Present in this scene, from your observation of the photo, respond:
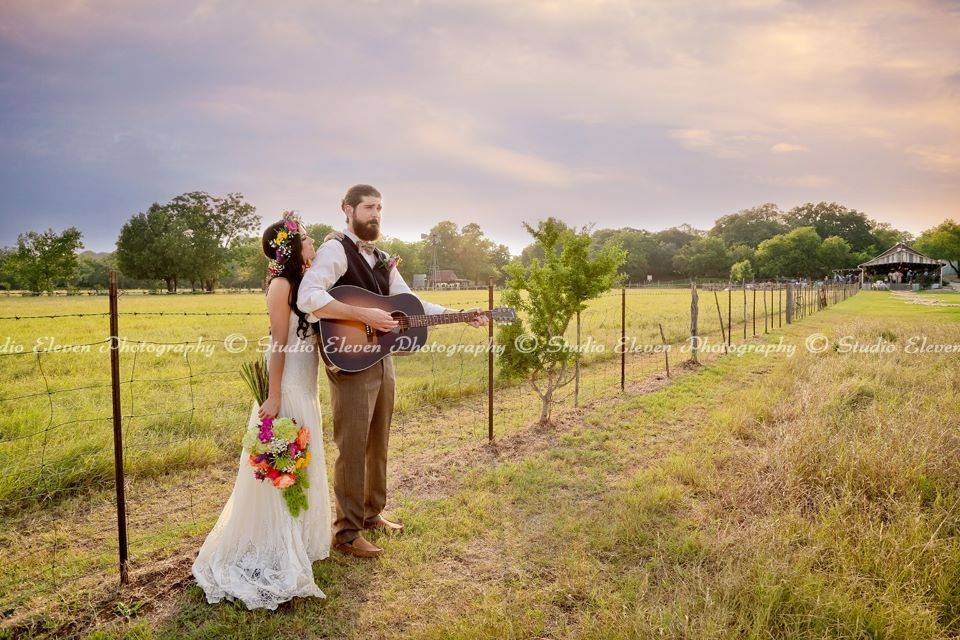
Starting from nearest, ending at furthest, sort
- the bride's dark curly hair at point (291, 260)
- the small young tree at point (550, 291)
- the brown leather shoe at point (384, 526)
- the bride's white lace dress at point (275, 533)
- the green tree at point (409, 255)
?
1. the bride's white lace dress at point (275, 533)
2. the bride's dark curly hair at point (291, 260)
3. the brown leather shoe at point (384, 526)
4. the small young tree at point (550, 291)
5. the green tree at point (409, 255)

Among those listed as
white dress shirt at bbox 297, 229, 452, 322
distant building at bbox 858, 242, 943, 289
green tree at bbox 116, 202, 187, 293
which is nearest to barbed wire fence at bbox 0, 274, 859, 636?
white dress shirt at bbox 297, 229, 452, 322

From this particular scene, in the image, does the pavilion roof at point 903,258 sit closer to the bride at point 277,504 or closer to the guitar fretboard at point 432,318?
the guitar fretboard at point 432,318

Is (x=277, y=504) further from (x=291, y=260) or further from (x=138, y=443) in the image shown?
(x=138, y=443)

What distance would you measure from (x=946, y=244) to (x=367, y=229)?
3634 inches

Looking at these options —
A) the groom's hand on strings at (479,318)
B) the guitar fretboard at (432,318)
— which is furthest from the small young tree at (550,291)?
the guitar fretboard at (432,318)

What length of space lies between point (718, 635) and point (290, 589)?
2.69 meters

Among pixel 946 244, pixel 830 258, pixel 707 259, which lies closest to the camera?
pixel 946 244

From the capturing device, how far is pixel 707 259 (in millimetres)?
91688

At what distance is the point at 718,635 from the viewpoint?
2.73 meters

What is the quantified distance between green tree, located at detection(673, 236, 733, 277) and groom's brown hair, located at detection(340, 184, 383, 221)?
97737 millimetres

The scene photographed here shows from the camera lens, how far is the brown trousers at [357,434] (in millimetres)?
3645

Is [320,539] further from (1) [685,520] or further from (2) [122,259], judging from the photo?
(2) [122,259]

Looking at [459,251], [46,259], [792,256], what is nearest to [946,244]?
[792,256]

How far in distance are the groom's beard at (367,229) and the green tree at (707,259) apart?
9779cm
